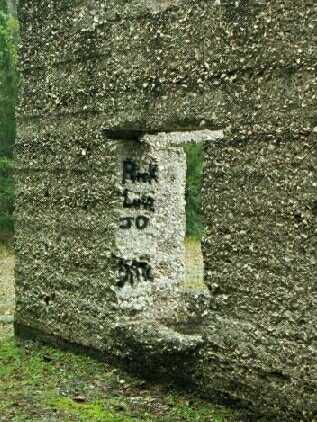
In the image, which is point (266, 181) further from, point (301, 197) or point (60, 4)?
point (60, 4)

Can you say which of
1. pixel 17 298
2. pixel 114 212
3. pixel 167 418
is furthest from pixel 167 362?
pixel 17 298

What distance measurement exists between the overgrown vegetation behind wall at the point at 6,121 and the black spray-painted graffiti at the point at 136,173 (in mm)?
11645

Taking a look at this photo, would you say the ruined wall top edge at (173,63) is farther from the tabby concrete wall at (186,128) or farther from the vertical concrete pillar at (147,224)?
the vertical concrete pillar at (147,224)

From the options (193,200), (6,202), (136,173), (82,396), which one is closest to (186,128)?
(136,173)

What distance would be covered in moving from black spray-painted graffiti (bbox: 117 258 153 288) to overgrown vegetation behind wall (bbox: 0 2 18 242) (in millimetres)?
11806

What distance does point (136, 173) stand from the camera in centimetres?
688

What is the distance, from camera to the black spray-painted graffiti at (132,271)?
6719 millimetres

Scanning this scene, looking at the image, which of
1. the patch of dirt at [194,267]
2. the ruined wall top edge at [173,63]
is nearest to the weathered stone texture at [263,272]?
the ruined wall top edge at [173,63]

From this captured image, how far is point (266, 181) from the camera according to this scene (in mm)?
5266

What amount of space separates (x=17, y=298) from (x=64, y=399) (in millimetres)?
2159

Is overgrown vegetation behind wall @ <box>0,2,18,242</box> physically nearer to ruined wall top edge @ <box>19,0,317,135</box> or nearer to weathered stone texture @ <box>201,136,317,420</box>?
ruined wall top edge @ <box>19,0,317,135</box>

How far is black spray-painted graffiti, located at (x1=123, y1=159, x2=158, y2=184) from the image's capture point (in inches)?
268

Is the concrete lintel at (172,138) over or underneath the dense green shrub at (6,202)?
over

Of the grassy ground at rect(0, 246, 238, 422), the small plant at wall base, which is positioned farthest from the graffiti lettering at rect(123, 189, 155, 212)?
the small plant at wall base
